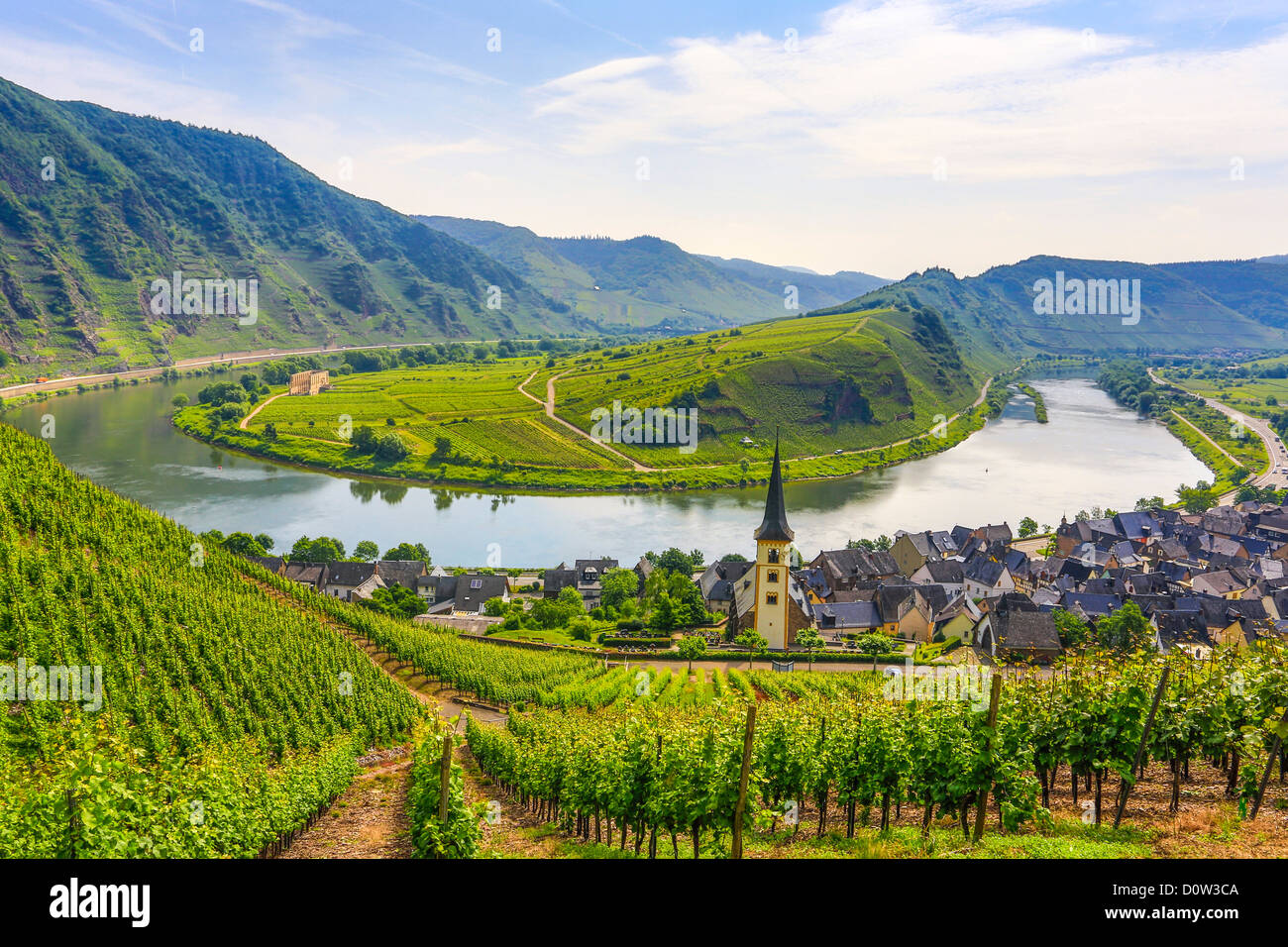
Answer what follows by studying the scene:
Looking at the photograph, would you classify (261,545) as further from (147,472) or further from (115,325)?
(115,325)

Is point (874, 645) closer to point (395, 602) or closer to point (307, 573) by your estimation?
point (395, 602)

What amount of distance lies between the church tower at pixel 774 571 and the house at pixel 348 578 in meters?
30.5

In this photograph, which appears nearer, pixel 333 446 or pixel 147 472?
pixel 147 472

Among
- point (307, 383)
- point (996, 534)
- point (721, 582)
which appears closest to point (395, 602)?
point (721, 582)

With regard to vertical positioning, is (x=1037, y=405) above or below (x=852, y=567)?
above

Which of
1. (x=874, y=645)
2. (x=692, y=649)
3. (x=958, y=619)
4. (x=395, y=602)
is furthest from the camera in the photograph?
(x=395, y=602)

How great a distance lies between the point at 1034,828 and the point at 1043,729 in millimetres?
1989

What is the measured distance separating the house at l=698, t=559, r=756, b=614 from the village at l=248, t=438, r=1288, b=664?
0.11 meters

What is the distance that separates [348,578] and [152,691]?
115 ft

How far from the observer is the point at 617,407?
414ft

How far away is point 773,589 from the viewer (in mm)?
48344

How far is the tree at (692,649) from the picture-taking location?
154ft

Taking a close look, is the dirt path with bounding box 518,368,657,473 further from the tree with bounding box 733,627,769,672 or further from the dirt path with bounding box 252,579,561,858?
the dirt path with bounding box 252,579,561,858
